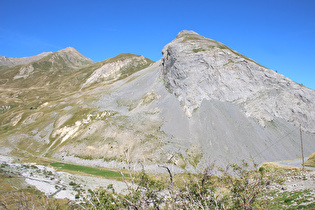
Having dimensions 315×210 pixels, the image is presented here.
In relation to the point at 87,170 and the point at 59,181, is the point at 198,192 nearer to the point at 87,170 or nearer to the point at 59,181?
the point at 59,181

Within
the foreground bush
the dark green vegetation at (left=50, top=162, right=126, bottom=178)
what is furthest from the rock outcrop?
the foreground bush

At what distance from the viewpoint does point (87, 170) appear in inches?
1998

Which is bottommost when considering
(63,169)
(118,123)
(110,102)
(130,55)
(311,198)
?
(63,169)

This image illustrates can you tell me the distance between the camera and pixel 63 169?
5053 cm

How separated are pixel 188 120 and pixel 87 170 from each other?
3365cm

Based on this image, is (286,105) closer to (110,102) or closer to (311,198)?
(311,198)

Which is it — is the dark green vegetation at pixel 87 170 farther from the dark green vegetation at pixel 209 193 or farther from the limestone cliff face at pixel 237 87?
the limestone cliff face at pixel 237 87

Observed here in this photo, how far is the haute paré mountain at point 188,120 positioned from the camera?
54.5 m

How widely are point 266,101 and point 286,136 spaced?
1434 cm

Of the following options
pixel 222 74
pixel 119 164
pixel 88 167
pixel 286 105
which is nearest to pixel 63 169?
pixel 88 167

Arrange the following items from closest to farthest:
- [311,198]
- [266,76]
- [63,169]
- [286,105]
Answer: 1. [311,198]
2. [63,169]
3. [286,105]
4. [266,76]

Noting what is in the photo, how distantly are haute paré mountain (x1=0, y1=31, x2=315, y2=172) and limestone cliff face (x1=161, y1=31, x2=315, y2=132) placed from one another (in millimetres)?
333

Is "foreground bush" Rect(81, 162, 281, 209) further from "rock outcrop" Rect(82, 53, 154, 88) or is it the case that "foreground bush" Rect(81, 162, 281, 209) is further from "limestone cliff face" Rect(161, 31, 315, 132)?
"rock outcrop" Rect(82, 53, 154, 88)

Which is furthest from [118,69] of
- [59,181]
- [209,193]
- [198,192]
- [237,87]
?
[209,193]
